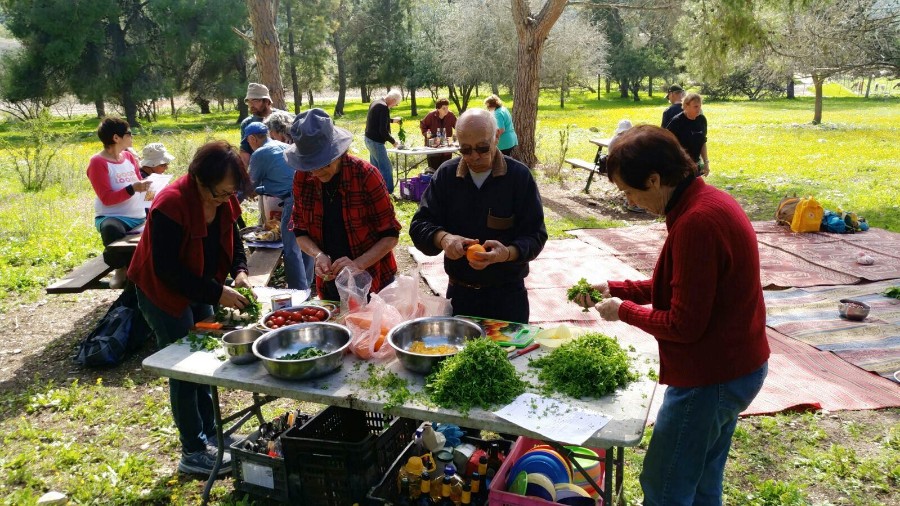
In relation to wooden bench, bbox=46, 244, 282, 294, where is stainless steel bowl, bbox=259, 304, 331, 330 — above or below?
above

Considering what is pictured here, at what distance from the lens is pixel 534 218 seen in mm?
3186

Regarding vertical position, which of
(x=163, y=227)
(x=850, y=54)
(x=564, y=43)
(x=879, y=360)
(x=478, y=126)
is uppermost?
(x=564, y=43)

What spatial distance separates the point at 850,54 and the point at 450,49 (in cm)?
1519

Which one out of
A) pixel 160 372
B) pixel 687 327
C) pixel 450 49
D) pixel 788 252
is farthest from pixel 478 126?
pixel 450 49

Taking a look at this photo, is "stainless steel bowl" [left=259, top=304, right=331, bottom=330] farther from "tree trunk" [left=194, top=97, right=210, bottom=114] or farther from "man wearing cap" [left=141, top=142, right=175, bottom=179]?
"tree trunk" [left=194, top=97, right=210, bottom=114]

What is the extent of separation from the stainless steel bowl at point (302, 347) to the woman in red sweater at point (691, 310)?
1186 mm

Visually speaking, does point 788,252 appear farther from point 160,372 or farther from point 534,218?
point 160,372

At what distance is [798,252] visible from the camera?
7523mm

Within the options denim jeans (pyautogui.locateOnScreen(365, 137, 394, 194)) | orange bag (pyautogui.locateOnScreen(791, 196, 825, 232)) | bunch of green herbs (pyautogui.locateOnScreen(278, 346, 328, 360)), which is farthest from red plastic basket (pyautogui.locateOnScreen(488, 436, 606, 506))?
denim jeans (pyautogui.locateOnScreen(365, 137, 394, 194))

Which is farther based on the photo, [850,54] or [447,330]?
[850,54]

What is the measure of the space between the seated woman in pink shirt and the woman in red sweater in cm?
489

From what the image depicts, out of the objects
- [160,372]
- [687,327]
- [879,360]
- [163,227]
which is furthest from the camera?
[879,360]

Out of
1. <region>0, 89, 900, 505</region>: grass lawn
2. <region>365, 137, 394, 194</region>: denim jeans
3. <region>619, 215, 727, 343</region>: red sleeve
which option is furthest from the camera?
<region>365, 137, 394, 194</region>: denim jeans

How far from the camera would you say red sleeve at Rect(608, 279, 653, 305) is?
2594 millimetres
